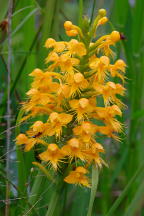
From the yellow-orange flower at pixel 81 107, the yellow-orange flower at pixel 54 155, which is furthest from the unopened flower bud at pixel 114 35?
the yellow-orange flower at pixel 54 155

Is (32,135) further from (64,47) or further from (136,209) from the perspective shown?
(136,209)

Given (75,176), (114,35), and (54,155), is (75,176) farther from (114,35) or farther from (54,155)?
(114,35)

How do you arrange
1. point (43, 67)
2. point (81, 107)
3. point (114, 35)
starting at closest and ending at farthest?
point (81, 107)
point (114, 35)
point (43, 67)

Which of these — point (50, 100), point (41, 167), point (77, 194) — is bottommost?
point (77, 194)

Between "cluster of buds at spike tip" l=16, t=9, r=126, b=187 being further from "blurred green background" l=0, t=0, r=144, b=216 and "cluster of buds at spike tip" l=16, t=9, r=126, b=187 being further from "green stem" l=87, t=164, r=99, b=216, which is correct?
"blurred green background" l=0, t=0, r=144, b=216

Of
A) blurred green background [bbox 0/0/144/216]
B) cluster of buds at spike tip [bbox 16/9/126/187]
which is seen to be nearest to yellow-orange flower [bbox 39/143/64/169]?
cluster of buds at spike tip [bbox 16/9/126/187]

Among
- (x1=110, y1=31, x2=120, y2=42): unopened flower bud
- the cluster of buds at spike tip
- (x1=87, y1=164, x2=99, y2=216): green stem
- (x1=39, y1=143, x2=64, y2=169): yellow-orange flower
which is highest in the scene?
(x1=110, y1=31, x2=120, y2=42): unopened flower bud

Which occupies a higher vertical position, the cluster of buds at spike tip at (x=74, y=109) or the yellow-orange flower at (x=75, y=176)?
the cluster of buds at spike tip at (x=74, y=109)

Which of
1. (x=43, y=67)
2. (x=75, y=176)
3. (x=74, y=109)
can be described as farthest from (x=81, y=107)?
(x=43, y=67)

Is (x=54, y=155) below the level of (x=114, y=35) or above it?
below

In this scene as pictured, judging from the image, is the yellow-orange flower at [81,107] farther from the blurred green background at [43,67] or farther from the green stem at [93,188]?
the blurred green background at [43,67]

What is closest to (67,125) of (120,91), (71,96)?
(71,96)
